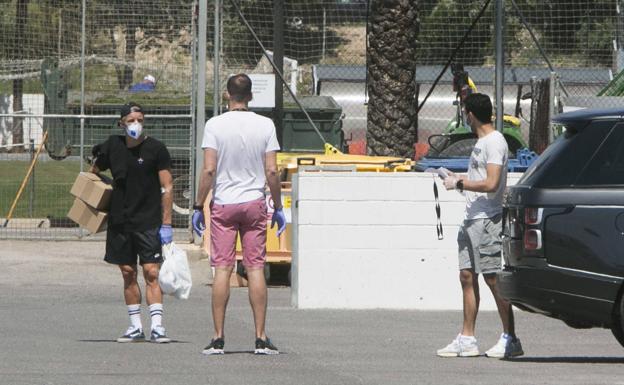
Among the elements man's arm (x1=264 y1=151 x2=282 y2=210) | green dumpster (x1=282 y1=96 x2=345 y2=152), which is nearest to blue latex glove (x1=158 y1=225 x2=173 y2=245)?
man's arm (x1=264 y1=151 x2=282 y2=210)

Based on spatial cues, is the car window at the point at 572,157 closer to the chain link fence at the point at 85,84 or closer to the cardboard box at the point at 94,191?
the cardboard box at the point at 94,191

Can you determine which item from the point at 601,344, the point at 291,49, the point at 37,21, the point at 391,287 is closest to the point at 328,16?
the point at 291,49

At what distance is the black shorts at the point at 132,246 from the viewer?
10.6 meters

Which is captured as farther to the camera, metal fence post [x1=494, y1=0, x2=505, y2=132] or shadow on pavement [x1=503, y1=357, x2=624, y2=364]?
metal fence post [x1=494, y1=0, x2=505, y2=132]

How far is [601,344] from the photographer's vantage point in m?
11.1

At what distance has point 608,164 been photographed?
9.35 metres

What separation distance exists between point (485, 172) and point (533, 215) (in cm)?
→ 59

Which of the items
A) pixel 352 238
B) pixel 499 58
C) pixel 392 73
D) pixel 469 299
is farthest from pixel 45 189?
pixel 469 299

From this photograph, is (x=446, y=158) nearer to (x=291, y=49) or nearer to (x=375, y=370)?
(x=375, y=370)

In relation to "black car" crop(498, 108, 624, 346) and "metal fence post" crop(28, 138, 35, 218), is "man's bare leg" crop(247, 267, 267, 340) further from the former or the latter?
"metal fence post" crop(28, 138, 35, 218)

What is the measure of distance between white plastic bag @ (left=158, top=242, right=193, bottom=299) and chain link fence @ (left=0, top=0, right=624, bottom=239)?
746 cm

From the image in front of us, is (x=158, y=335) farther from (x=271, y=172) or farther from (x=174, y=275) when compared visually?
(x=271, y=172)

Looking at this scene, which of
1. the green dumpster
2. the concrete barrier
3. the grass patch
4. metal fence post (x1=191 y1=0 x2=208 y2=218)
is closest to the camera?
the concrete barrier

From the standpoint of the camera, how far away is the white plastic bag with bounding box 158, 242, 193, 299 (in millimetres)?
10562
